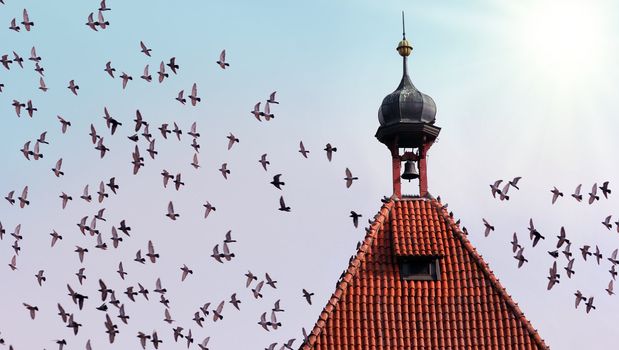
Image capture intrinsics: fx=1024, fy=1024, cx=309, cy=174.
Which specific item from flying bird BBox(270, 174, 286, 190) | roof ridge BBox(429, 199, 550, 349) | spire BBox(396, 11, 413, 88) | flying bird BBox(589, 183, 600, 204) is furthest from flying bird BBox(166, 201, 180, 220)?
spire BBox(396, 11, 413, 88)

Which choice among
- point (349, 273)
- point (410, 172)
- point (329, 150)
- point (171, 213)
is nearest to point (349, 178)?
point (329, 150)

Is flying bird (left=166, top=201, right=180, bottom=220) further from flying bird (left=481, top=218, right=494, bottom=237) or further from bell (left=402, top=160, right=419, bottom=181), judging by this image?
bell (left=402, top=160, right=419, bottom=181)

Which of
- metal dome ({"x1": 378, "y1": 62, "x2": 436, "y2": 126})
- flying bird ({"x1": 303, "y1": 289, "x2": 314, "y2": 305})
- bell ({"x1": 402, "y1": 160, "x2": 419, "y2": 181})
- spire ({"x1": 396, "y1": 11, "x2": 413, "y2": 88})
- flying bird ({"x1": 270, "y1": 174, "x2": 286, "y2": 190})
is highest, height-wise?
spire ({"x1": 396, "y1": 11, "x2": 413, "y2": 88})

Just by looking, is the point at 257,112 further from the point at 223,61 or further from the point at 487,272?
the point at 487,272

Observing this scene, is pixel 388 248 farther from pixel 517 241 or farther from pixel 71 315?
pixel 71 315

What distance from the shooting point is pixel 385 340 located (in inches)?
1001

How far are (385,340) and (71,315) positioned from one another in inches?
413

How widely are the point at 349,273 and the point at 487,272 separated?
3.63 meters

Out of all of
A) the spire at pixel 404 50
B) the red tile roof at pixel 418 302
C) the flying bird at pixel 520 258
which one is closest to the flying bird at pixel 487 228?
the flying bird at pixel 520 258

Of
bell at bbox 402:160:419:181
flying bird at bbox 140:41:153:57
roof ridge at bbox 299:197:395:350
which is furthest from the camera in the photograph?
bell at bbox 402:160:419:181

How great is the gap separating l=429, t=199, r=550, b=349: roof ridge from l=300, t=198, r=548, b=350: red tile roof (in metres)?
0.03

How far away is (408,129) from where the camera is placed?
3008 cm

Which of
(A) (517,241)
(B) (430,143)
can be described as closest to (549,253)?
(A) (517,241)

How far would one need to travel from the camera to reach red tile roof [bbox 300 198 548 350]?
83.8 feet
